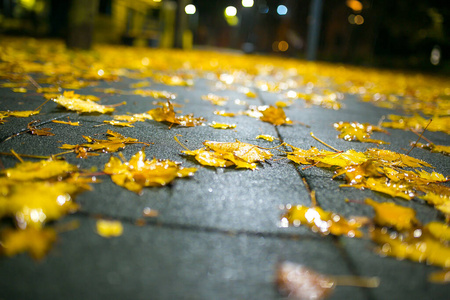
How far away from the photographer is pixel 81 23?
215 inches

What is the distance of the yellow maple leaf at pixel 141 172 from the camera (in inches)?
40.1

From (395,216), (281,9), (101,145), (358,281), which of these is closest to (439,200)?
(395,216)

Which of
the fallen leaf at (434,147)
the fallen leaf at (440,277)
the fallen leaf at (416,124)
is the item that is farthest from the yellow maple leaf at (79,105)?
the fallen leaf at (416,124)

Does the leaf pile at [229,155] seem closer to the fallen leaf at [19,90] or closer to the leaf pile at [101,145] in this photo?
the leaf pile at [101,145]

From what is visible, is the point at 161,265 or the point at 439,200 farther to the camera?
the point at 439,200

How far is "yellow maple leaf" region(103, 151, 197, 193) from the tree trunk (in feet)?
17.4

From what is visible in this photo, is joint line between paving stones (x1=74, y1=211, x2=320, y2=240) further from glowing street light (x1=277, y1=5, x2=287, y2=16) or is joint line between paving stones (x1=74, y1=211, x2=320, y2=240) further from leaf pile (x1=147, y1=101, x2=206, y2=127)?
glowing street light (x1=277, y1=5, x2=287, y2=16)

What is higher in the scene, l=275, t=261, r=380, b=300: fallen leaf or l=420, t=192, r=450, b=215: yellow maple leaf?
l=420, t=192, r=450, b=215: yellow maple leaf

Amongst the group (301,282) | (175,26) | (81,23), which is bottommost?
(301,282)

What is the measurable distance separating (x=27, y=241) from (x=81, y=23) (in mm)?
5836

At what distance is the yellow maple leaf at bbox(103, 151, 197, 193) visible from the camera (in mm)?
1020

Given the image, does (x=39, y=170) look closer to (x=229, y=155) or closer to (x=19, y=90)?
(x=229, y=155)

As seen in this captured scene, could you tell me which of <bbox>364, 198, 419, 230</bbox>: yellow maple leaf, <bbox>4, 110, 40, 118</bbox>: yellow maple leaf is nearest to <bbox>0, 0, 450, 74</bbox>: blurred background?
<bbox>4, 110, 40, 118</bbox>: yellow maple leaf

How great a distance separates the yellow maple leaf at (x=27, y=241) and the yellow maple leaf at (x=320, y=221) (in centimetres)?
62
